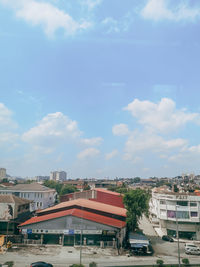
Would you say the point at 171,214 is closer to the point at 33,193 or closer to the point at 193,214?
the point at 193,214

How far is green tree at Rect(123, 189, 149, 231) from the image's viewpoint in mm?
51459

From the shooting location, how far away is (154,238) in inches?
2227

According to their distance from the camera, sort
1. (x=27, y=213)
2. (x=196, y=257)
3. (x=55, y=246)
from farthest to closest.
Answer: (x=27, y=213) < (x=55, y=246) < (x=196, y=257)

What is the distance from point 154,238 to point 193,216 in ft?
39.4

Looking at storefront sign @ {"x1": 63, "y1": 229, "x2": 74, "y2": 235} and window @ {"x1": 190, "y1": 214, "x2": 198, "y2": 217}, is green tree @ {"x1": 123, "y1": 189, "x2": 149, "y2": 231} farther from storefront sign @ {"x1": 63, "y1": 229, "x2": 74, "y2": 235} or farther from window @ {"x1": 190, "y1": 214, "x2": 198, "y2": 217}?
storefront sign @ {"x1": 63, "y1": 229, "x2": 74, "y2": 235}

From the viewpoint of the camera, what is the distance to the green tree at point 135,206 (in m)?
51.5

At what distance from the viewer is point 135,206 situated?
51625 millimetres

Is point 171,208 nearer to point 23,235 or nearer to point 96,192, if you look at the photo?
point 96,192

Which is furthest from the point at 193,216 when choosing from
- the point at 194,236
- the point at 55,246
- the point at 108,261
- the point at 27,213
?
the point at 27,213

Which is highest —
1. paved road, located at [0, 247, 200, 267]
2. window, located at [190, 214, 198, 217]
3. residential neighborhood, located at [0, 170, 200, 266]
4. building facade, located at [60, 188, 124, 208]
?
building facade, located at [60, 188, 124, 208]

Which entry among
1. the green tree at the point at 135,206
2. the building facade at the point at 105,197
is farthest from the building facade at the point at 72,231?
the building facade at the point at 105,197

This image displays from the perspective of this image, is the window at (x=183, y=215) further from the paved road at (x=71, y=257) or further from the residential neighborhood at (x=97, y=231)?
the paved road at (x=71, y=257)

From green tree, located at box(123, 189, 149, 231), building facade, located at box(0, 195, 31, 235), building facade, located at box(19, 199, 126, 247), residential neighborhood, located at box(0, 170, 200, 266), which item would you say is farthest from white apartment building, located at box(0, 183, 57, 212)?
green tree, located at box(123, 189, 149, 231)

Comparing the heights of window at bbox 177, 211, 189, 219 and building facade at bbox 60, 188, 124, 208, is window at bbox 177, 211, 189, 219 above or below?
below
